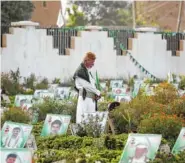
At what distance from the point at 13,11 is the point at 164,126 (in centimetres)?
1918

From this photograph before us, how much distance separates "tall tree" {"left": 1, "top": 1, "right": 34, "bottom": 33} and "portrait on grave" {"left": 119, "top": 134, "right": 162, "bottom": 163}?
1815 centimetres

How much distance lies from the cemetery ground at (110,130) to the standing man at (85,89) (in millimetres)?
476

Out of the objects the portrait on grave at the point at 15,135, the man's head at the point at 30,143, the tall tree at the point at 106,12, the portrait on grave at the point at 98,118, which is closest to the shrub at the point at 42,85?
the portrait on grave at the point at 98,118

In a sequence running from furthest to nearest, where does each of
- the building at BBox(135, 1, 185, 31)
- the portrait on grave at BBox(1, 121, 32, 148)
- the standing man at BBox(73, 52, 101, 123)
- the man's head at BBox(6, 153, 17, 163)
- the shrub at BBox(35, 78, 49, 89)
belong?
the building at BBox(135, 1, 185, 31) < the shrub at BBox(35, 78, 49, 89) < the standing man at BBox(73, 52, 101, 123) < the portrait on grave at BBox(1, 121, 32, 148) < the man's head at BBox(6, 153, 17, 163)

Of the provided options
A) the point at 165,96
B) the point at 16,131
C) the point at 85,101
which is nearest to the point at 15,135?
the point at 16,131

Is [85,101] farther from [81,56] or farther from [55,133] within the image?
[81,56]

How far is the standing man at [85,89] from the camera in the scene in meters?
15.9

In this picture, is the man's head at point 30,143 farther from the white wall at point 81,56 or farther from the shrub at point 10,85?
the white wall at point 81,56

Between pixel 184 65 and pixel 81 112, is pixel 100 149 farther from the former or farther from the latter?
pixel 184 65

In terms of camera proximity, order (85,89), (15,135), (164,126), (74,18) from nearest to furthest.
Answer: (15,135) → (164,126) → (85,89) → (74,18)

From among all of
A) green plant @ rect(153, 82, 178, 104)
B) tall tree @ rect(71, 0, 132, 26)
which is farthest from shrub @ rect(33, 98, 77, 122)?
tall tree @ rect(71, 0, 132, 26)

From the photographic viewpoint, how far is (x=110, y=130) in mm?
15297

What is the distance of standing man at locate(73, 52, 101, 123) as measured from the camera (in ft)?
52.0

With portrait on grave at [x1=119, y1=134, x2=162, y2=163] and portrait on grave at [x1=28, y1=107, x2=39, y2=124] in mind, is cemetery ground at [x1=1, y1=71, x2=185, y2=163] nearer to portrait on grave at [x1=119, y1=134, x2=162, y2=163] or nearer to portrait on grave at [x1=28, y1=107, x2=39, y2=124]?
portrait on grave at [x1=28, y1=107, x2=39, y2=124]
